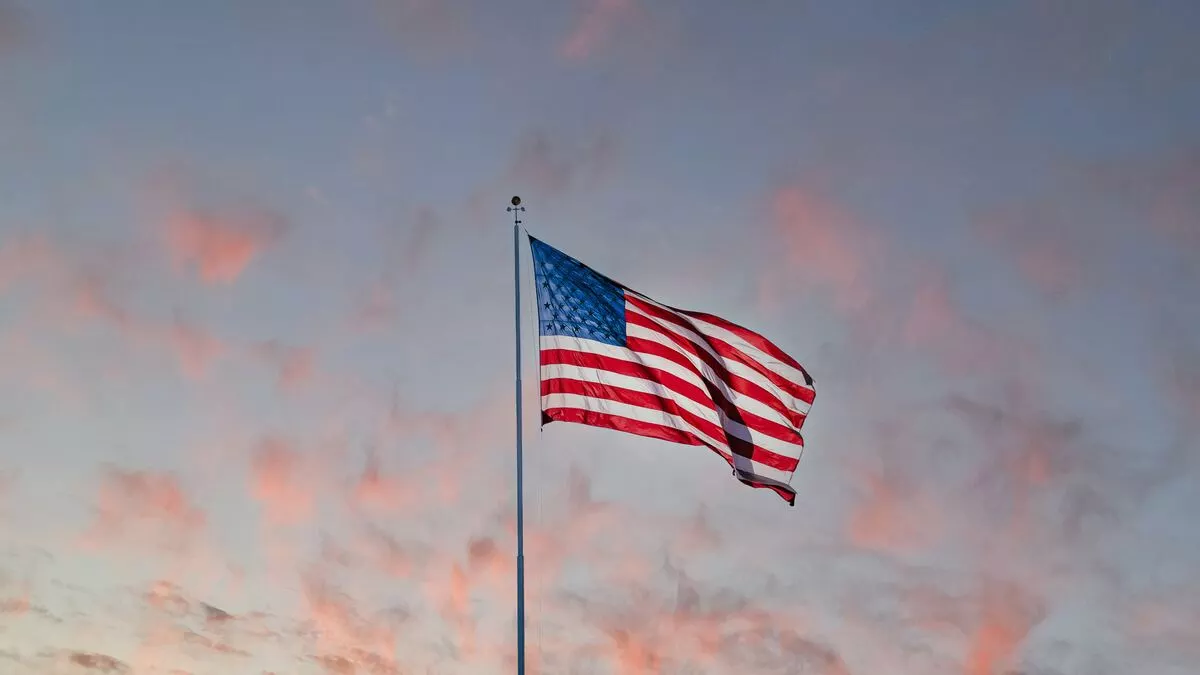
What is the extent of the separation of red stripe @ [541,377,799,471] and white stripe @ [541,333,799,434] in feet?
3.37

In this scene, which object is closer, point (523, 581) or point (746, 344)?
point (523, 581)

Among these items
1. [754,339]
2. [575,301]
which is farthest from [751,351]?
[575,301]

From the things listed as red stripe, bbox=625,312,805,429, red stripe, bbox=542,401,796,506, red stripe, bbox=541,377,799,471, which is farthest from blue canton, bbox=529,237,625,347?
red stripe, bbox=542,401,796,506

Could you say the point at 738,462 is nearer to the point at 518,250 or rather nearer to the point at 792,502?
the point at 792,502

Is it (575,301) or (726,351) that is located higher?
(575,301)

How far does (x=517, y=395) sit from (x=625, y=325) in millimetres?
4796

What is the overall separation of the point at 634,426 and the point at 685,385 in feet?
7.79

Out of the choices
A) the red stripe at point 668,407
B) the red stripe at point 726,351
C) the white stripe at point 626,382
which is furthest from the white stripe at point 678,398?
the red stripe at point 726,351

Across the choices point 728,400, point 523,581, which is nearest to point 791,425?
point 728,400

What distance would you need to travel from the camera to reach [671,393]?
43.7 meters

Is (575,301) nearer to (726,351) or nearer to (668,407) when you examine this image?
(668,407)

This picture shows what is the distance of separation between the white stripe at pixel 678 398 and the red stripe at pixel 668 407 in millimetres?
102

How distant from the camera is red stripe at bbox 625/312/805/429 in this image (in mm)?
43938

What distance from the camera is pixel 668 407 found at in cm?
4353
